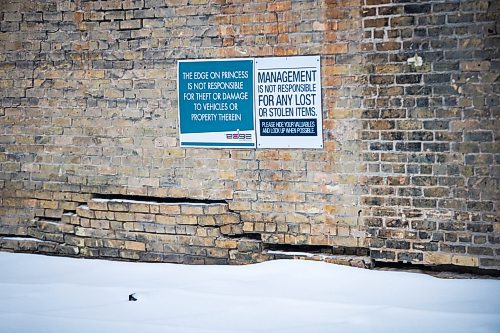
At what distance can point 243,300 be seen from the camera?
5168mm

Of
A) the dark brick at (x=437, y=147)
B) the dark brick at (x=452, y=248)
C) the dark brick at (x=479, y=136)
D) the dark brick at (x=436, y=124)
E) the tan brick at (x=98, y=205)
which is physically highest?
the dark brick at (x=436, y=124)

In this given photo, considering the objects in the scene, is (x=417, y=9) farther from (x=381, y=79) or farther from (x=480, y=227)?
(x=480, y=227)

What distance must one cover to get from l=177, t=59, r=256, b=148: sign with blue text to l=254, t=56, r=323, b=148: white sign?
0.30ft

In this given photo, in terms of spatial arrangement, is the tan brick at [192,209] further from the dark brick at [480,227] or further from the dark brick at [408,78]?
the dark brick at [480,227]

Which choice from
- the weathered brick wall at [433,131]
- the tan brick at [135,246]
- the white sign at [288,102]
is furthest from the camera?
the tan brick at [135,246]

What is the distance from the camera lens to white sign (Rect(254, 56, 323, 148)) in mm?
5551

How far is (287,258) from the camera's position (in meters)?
5.82

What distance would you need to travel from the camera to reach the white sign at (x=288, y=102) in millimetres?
5551

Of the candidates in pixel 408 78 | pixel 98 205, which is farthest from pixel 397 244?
pixel 98 205

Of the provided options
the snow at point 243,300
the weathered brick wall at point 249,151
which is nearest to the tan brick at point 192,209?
the weathered brick wall at point 249,151

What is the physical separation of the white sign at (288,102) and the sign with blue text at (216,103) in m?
0.09

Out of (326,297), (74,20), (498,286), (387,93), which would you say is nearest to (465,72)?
(387,93)

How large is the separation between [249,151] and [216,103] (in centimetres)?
47

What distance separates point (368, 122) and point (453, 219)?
3.09ft
